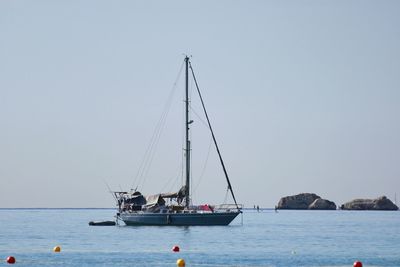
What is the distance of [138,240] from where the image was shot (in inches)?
4375

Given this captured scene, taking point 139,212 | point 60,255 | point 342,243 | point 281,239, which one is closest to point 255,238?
point 281,239

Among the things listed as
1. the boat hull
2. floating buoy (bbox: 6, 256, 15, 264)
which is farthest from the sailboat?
floating buoy (bbox: 6, 256, 15, 264)

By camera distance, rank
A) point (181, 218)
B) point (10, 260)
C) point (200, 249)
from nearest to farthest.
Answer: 1. point (10, 260)
2. point (200, 249)
3. point (181, 218)

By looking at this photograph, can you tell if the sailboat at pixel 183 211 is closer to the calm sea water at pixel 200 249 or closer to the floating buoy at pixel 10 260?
the calm sea water at pixel 200 249

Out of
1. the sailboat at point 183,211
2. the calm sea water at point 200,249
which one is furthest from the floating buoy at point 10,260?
the sailboat at point 183,211

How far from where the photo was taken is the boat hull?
5167 inches

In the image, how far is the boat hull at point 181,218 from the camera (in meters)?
131

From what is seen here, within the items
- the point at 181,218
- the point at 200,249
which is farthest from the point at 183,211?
the point at 200,249

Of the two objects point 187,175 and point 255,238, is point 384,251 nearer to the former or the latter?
point 255,238

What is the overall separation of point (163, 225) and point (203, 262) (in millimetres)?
54077

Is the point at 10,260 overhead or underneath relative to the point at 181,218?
underneath

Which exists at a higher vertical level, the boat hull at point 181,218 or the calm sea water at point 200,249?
the boat hull at point 181,218

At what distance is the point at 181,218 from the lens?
131625 millimetres

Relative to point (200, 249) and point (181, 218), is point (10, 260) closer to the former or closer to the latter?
point (200, 249)
